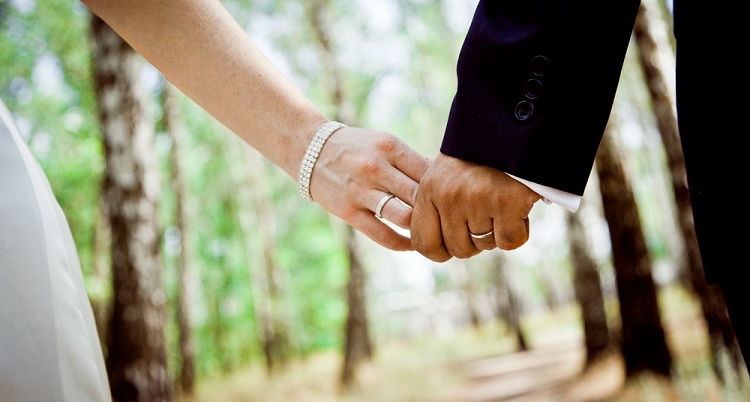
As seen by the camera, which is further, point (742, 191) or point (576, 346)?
point (576, 346)

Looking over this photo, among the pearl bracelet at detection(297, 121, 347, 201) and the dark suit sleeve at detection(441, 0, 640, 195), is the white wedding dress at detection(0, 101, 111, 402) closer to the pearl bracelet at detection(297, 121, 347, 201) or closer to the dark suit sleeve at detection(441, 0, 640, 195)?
the pearl bracelet at detection(297, 121, 347, 201)

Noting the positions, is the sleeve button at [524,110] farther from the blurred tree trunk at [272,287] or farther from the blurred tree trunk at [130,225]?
the blurred tree trunk at [272,287]

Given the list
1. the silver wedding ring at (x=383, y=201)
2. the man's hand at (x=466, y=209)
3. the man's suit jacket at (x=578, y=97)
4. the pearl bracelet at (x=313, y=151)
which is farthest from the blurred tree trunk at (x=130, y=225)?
the man's suit jacket at (x=578, y=97)

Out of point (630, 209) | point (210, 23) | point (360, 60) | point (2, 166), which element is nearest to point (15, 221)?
point (2, 166)

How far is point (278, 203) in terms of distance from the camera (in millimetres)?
29891

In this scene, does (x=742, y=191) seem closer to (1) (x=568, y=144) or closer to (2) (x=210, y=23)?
(1) (x=568, y=144)

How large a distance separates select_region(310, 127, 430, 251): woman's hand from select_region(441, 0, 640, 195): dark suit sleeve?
351 mm

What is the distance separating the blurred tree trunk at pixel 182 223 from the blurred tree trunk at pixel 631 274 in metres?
11.0

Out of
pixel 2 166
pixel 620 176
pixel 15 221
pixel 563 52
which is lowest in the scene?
pixel 15 221

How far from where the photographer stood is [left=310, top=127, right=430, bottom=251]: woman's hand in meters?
2.09

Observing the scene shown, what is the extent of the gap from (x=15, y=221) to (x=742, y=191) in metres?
1.63

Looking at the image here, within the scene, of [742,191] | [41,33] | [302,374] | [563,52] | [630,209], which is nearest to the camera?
[742,191]

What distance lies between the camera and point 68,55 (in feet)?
53.0

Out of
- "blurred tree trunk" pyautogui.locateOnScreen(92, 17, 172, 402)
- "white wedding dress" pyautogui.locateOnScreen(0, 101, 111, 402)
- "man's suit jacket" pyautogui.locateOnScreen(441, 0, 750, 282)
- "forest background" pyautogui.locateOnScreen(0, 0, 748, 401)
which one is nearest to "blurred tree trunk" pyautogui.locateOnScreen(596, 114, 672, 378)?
"forest background" pyautogui.locateOnScreen(0, 0, 748, 401)
